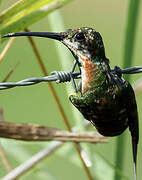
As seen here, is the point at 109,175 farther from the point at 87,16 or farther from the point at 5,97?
→ the point at 87,16

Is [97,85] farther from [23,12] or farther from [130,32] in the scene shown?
[23,12]

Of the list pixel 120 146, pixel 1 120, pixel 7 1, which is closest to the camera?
pixel 120 146

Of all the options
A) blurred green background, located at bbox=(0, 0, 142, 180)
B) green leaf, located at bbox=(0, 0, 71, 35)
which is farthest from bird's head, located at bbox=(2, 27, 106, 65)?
blurred green background, located at bbox=(0, 0, 142, 180)

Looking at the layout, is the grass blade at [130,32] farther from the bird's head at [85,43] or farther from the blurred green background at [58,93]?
the blurred green background at [58,93]

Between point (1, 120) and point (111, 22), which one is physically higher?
point (1, 120)

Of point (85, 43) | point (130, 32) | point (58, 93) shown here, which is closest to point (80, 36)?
point (85, 43)

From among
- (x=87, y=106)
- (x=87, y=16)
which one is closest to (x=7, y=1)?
(x=87, y=16)
